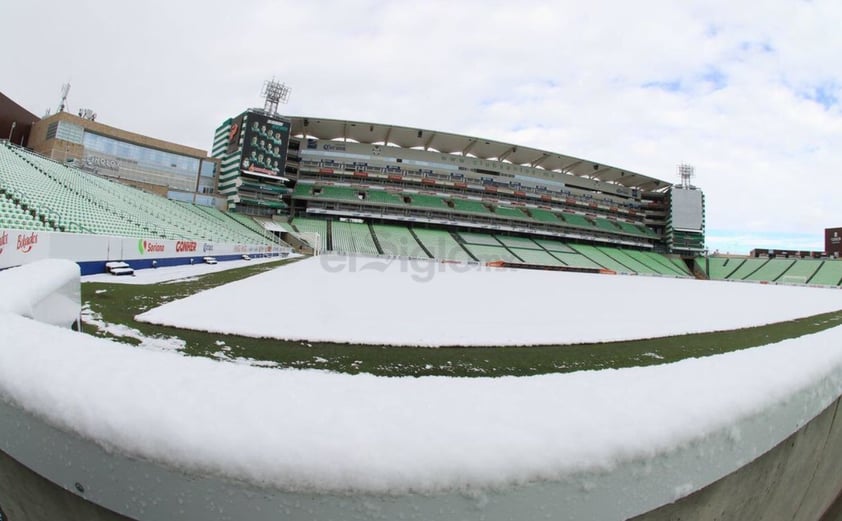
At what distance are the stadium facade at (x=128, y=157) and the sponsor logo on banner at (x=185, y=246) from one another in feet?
62.3

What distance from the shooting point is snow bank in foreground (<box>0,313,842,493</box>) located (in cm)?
64

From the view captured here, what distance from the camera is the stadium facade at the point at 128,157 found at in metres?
25.0

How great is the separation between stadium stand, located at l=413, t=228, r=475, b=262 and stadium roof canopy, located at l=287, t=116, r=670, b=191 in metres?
10.3

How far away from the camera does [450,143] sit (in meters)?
41.2

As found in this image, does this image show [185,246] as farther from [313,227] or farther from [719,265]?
[719,265]

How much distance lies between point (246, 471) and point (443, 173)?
43.9m

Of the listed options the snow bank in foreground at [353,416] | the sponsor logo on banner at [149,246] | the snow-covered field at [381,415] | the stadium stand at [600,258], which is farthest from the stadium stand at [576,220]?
the snow bank in foreground at [353,416]

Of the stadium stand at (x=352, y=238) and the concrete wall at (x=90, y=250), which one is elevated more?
the stadium stand at (x=352, y=238)

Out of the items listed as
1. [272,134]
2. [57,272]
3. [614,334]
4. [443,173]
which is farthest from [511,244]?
[57,272]

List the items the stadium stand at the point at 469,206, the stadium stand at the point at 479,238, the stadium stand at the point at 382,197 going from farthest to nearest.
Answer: the stadium stand at the point at 469,206
the stadium stand at the point at 382,197
the stadium stand at the point at 479,238

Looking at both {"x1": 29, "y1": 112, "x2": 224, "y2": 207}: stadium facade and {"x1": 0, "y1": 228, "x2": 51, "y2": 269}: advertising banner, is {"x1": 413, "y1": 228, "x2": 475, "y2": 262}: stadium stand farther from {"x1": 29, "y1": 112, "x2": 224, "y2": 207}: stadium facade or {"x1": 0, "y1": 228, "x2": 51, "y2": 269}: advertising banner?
{"x1": 0, "y1": 228, "x2": 51, "y2": 269}: advertising banner

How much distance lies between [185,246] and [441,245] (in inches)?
1008

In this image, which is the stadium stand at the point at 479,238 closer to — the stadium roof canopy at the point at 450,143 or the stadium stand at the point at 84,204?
the stadium roof canopy at the point at 450,143

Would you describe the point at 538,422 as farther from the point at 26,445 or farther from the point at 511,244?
the point at 511,244
